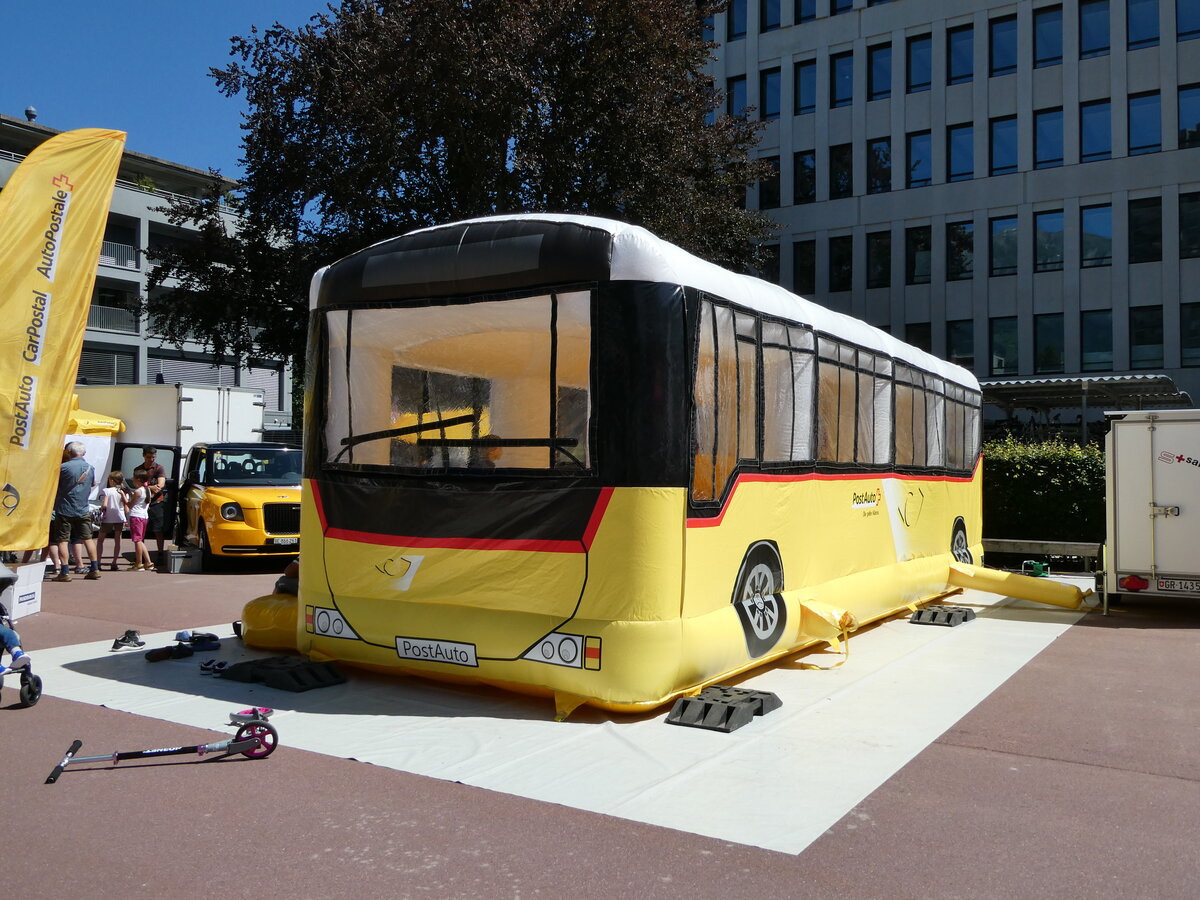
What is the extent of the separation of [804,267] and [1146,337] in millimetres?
11292

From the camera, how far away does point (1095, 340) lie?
110ft

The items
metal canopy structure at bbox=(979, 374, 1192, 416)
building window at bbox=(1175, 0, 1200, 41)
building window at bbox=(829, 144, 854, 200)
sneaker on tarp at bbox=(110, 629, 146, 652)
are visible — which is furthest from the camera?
building window at bbox=(829, 144, 854, 200)

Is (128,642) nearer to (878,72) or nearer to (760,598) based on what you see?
(760,598)

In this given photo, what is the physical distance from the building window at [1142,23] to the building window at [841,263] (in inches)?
402

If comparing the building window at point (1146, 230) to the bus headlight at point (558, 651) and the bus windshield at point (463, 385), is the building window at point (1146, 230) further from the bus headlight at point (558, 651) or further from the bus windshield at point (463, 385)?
the bus headlight at point (558, 651)

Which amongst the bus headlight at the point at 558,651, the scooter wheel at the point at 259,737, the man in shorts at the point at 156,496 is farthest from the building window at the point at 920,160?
the scooter wheel at the point at 259,737

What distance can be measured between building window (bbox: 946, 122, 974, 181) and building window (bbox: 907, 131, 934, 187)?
58 centimetres

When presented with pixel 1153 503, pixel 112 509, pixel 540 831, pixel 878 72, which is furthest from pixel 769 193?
pixel 540 831

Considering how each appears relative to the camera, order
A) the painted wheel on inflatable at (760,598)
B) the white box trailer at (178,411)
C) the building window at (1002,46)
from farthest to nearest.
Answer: the building window at (1002,46) → the white box trailer at (178,411) → the painted wheel on inflatable at (760,598)

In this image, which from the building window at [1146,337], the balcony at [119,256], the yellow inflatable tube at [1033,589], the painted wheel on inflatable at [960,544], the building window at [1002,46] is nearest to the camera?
the yellow inflatable tube at [1033,589]

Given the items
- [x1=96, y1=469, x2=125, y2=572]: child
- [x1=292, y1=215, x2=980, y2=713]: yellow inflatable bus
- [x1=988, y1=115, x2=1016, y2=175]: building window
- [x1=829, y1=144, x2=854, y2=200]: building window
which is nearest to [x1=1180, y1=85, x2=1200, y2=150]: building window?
[x1=988, y1=115, x2=1016, y2=175]: building window

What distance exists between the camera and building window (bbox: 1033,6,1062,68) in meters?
33.8

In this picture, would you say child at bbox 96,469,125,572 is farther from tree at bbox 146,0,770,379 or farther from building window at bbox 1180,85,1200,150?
building window at bbox 1180,85,1200,150

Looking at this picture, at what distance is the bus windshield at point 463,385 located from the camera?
6.85 m
